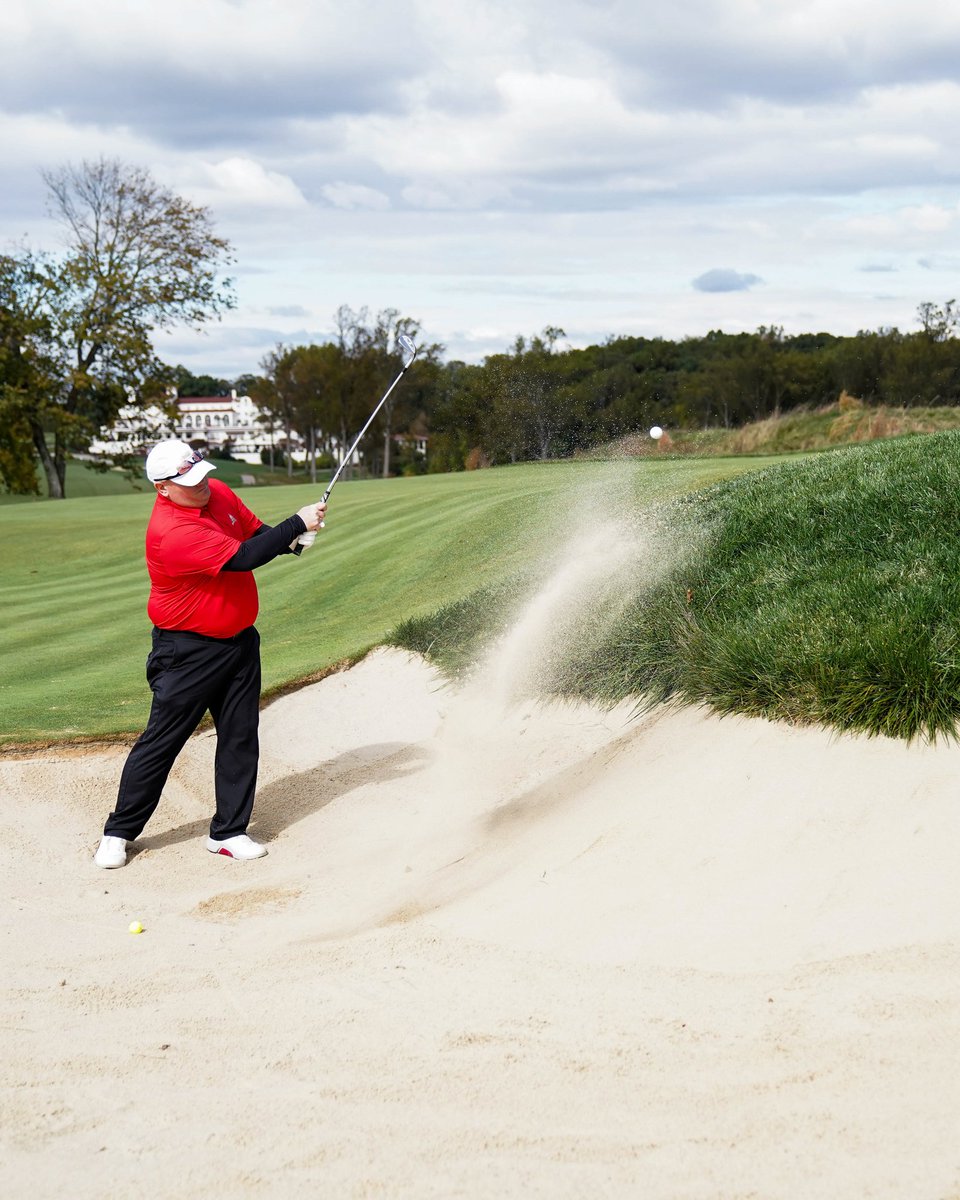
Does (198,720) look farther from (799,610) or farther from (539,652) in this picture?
(799,610)

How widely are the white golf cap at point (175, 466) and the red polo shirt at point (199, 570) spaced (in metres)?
0.18

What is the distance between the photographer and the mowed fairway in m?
9.37

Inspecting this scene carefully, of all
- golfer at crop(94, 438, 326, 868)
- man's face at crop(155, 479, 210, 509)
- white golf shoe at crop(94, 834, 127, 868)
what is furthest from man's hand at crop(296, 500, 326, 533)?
white golf shoe at crop(94, 834, 127, 868)

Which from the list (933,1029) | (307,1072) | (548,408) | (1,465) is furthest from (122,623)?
(1,465)

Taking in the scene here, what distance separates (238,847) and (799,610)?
3451mm

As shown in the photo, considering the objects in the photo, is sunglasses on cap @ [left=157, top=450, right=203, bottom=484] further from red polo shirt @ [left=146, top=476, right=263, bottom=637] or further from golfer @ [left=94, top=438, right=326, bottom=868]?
red polo shirt @ [left=146, top=476, right=263, bottom=637]

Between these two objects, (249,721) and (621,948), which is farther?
(249,721)

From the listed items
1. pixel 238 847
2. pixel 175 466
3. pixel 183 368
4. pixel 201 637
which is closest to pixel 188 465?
pixel 175 466

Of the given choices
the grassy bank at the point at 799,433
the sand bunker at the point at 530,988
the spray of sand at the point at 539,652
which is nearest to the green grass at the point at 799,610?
the spray of sand at the point at 539,652

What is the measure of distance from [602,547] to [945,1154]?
705 centimetres

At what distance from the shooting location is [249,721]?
643 centimetres

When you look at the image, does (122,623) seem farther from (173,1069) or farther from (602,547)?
(173,1069)

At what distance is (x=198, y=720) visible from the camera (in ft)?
21.0

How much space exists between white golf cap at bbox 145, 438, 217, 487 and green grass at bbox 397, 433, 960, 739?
111 inches
